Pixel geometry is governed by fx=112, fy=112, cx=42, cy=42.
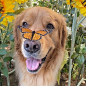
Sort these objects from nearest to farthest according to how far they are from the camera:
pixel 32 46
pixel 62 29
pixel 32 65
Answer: pixel 32 46
pixel 32 65
pixel 62 29

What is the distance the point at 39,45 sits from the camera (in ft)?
4.62

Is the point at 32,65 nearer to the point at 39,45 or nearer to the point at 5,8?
the point at 39,45

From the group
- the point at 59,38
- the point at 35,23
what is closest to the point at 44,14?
the point at 35,23

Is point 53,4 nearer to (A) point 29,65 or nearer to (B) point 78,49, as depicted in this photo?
(B) point 78,49

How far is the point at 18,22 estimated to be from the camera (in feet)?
6.60

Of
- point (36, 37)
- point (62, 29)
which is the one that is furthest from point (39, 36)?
point (62, 29)

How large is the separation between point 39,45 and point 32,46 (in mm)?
102

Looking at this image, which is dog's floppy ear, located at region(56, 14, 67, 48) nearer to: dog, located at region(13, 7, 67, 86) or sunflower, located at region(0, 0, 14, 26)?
dog, located at region(13, 7, 67, 86)

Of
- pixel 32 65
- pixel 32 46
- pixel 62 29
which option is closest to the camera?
pixel 32 46

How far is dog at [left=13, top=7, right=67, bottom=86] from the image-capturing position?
4.79 ft

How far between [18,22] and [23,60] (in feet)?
2.24

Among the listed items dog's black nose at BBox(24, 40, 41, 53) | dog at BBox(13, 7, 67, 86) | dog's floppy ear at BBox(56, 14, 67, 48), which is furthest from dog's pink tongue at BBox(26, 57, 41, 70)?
dog's floppy ear at BBox(56, 14, 67, 48)

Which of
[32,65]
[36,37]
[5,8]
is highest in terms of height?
[5,8]

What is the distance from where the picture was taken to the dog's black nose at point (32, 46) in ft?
4.43
